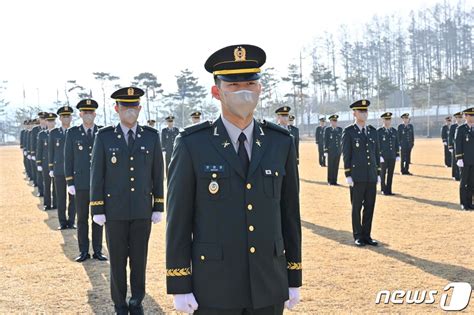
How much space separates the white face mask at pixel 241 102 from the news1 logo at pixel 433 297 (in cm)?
378

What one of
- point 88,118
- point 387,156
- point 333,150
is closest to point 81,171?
point 88,118

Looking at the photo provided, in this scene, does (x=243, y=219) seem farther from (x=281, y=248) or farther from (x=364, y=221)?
(x=364, y=221)

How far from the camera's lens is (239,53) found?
332cm

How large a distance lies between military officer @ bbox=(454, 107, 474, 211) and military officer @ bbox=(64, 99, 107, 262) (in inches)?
306

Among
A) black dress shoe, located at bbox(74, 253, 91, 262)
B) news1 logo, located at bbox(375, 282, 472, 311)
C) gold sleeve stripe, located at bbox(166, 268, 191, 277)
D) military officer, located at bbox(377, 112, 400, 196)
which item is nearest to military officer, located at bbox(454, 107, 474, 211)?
military officer, located at bbox(377, 112, 400, 196)

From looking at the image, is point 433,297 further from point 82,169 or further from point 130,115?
point 82,169

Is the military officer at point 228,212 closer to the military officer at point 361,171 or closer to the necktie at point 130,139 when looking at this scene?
the necktie at point 130,139

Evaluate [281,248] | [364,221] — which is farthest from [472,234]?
[281,248]

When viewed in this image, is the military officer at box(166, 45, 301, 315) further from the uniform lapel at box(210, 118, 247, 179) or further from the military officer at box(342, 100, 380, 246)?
the military officer at box(342, 100, 380, 246)

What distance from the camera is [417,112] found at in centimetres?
7075

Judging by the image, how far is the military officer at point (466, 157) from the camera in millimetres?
12008

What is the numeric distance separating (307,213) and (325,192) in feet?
12.4

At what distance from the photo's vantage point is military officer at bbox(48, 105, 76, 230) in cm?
1089

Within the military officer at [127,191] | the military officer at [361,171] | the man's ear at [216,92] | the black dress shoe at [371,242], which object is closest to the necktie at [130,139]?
the military officer at [127,191]
